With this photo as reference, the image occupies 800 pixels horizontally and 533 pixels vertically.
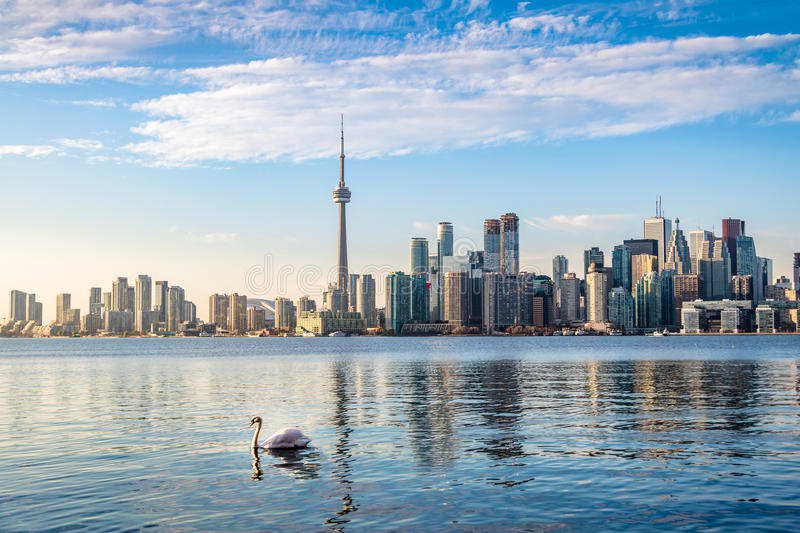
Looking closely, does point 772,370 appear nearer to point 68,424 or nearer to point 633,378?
point 633,378

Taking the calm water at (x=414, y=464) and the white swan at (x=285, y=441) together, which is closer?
the calm water at (x=414, y=464)

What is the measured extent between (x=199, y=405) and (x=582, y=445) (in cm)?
3281

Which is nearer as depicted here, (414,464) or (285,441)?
(414,464)

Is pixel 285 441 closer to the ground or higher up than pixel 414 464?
higher up

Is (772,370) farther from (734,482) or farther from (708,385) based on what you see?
(734,482)

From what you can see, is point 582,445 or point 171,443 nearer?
point 582,445

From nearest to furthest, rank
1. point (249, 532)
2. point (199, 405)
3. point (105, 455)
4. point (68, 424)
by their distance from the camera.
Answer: point (249, 532), point (105, 455), point (68, 424), point (199, 405)

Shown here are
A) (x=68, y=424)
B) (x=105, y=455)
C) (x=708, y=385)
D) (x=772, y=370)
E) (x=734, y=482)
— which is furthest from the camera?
(x=772, y=370)

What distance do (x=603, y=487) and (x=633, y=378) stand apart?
6252 cm

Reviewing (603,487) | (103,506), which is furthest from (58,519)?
(603,487)

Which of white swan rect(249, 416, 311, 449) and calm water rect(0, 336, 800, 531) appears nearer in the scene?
calm water rect(0, 336, 800, 531)

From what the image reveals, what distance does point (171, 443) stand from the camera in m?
38.3

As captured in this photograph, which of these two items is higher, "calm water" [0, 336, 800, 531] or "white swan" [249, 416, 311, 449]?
"white swan" [249, 416, 311, 449]

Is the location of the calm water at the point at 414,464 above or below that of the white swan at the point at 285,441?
below
